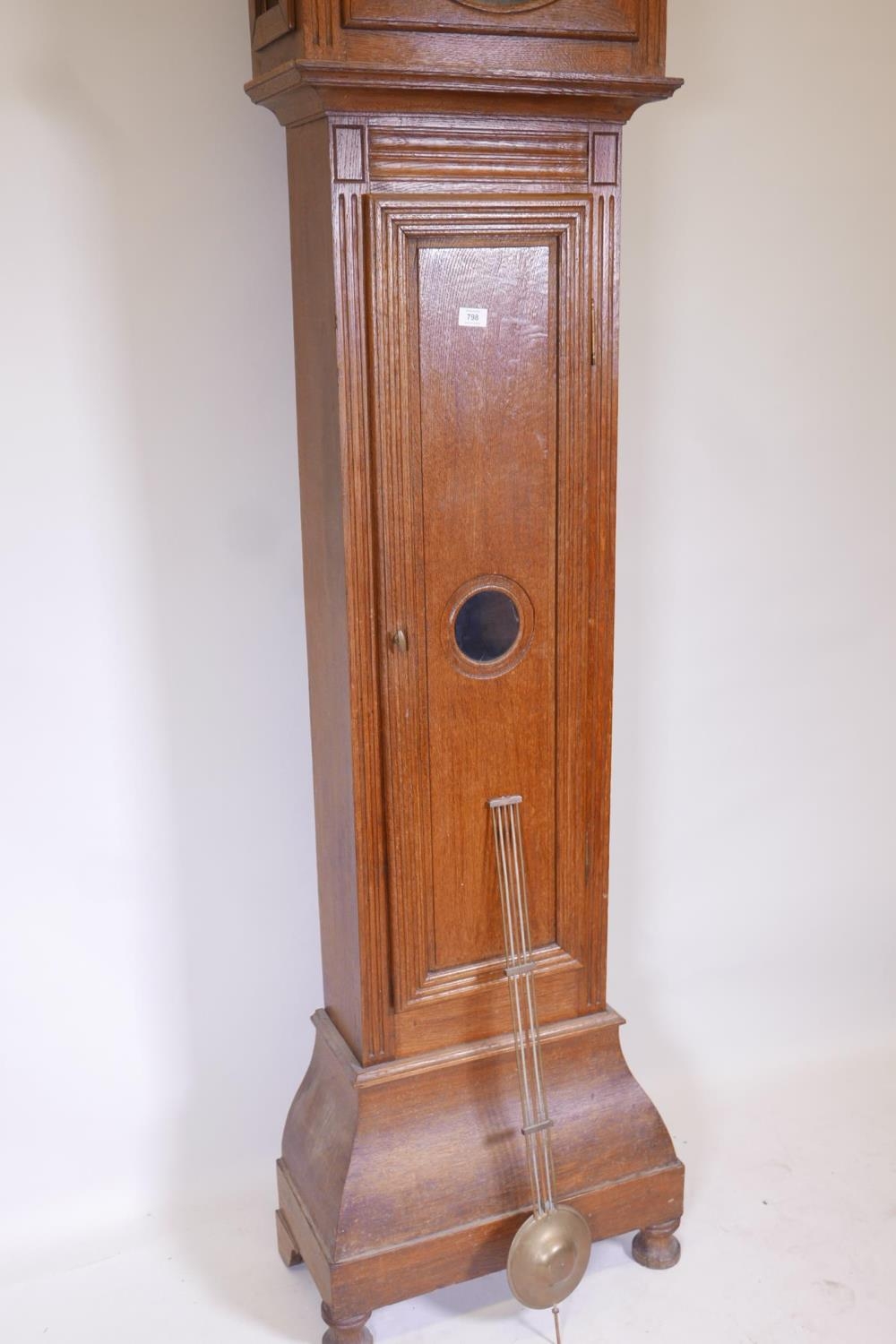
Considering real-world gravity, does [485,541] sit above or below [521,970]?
above

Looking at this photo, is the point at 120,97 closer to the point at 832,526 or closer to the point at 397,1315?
the point at 832,526

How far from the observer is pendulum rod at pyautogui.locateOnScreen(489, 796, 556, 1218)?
2.06 m

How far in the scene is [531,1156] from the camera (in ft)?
6.89

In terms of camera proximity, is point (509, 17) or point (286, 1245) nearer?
point (509, 17)

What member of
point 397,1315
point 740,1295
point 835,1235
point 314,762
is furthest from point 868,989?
point 314,762

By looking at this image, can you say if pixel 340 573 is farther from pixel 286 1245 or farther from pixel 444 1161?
pixel 286 1245

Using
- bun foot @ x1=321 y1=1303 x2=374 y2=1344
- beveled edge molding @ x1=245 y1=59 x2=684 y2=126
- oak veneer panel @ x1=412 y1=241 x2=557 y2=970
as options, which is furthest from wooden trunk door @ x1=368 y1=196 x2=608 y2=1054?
bun foot @ x1=321 y1=1303 x2=374 y2=1344

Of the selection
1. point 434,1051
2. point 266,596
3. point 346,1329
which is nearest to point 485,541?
point 266,596

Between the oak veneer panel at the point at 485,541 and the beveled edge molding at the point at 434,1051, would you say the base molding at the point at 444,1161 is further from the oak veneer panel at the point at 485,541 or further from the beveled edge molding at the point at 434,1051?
the oak veneer panel at the point at 485,541

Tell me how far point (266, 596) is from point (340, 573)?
0.42 meters

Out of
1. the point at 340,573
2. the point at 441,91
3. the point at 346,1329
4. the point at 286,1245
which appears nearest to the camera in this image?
the point at 441,91

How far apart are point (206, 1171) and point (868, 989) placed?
4.95 feet


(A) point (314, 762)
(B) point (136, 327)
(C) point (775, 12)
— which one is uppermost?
(C) point (775, 12)

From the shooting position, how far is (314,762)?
218cm
